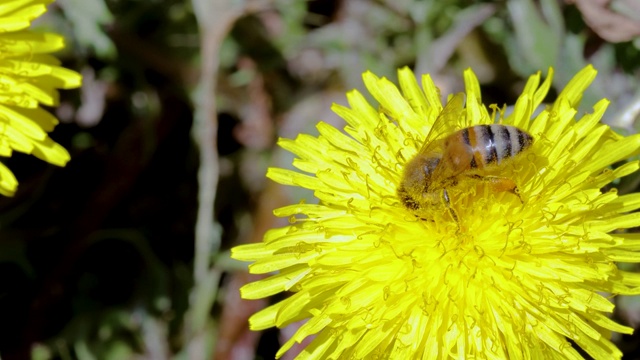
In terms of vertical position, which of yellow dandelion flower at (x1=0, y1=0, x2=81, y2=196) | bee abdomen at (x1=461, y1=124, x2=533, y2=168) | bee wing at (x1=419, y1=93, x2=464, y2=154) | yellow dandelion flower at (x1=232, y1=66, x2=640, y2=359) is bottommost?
yellow dandelion flower at (x1=232, y1=66, x2=640, y2=359)

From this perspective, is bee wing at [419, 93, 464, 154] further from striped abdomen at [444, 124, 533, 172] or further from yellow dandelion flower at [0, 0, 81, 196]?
yellow dandelion flower at [0, 0, 81, 196]

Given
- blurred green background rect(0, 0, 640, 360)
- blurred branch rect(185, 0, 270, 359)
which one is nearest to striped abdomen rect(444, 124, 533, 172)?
blurred green background rect(0, 0, 640, 360)

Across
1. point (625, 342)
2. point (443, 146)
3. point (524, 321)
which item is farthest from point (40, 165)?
point (625, 342)

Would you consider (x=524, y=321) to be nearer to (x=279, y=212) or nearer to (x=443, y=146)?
(x=443, y=146)

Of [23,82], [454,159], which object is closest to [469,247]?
[454,159]

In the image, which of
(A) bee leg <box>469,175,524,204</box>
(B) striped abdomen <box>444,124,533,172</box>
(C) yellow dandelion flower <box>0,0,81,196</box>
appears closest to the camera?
(B) striped abdomen <box>444,124,533,172</box>

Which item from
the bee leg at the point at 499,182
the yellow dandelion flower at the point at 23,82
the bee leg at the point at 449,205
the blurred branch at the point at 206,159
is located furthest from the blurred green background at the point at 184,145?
the bee leg at the point at 499,182
